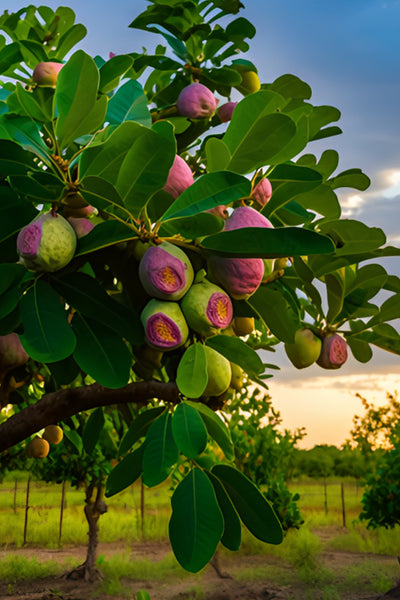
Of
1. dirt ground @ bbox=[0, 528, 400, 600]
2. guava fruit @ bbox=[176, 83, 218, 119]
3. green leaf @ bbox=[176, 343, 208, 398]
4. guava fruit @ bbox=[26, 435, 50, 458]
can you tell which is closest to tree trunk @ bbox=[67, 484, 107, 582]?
dirt ground @ bbox=[0, 528, 400, 600]

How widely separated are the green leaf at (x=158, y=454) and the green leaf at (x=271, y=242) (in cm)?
40

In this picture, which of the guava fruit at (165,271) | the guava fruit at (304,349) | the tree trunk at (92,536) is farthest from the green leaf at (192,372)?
the tree trunk at (92,536)

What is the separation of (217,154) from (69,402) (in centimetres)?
102

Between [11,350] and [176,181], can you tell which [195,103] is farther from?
[11,350]

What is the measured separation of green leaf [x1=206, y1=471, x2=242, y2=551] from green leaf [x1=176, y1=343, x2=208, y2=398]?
281 mm

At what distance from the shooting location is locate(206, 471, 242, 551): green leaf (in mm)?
1227

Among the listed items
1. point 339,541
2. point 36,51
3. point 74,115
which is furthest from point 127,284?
point 339,541

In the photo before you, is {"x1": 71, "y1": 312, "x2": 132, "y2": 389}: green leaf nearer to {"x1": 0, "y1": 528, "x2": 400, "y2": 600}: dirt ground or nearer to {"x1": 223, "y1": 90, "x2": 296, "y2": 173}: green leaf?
{"x1": 223, "y1": 90, "x2": 296, "y2": 173}: green leaf

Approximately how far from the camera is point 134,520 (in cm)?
1323

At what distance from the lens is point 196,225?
37.2 inches

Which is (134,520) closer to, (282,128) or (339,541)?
(339,541)

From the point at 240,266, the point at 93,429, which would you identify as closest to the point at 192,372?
the point at 240,266

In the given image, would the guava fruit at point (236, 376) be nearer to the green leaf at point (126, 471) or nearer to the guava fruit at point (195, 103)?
the green leaf at point (126, 471)

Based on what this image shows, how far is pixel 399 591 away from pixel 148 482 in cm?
684
